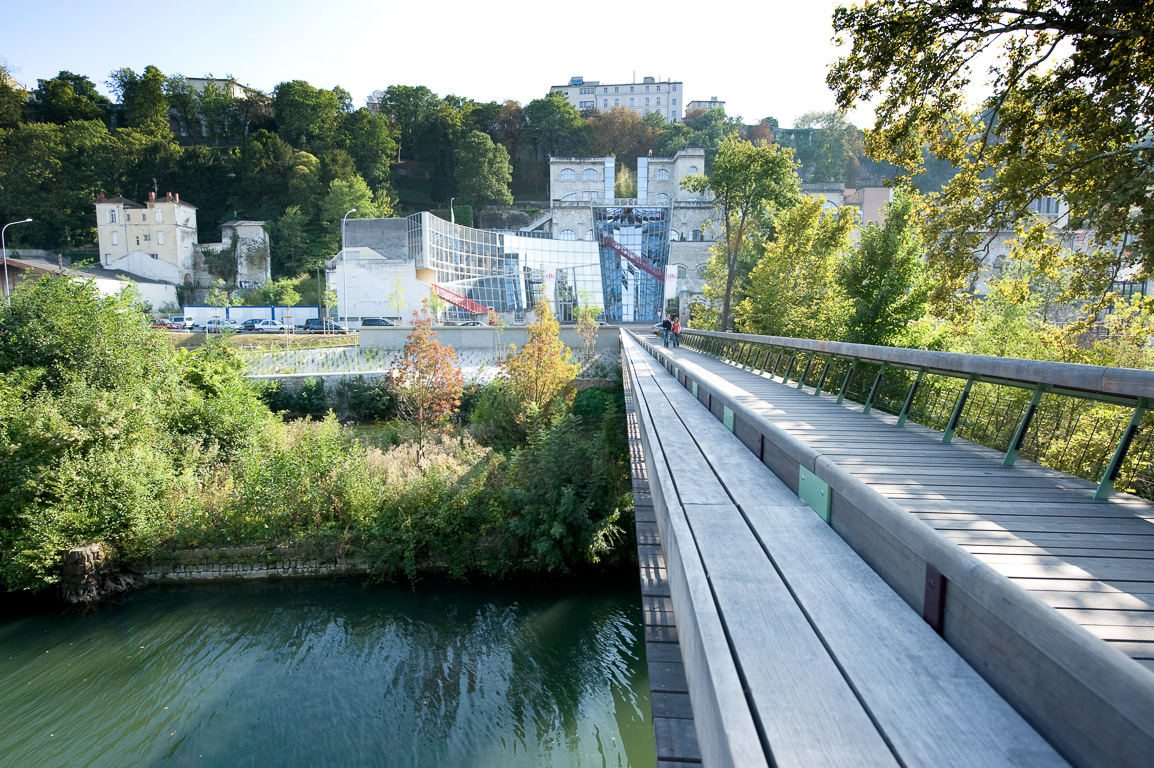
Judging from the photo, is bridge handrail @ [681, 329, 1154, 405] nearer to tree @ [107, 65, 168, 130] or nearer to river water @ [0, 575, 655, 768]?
river water @ [0, 575, 655, 768]

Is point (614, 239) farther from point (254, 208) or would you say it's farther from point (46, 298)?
point (46, 298)

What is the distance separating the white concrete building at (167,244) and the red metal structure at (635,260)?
3274cm

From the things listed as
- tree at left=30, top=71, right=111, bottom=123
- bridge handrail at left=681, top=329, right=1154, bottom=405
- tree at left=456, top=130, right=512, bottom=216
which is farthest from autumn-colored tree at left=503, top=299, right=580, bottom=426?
tree at left=30, top=71, right=111, bottom=123

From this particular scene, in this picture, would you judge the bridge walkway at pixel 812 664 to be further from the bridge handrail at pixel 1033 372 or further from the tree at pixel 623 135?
the tree at pixel 623 135

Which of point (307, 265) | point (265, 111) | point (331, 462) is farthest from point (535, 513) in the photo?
point (265, 111)

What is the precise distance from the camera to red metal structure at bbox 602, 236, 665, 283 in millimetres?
62156

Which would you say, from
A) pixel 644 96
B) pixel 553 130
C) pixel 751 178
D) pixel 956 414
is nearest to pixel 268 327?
pixel 751 178

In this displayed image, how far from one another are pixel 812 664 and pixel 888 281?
1984cm

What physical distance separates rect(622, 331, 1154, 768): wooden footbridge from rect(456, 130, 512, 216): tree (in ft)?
226

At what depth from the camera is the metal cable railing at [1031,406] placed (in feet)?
10.7

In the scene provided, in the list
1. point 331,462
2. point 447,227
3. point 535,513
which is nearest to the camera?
point 535,513

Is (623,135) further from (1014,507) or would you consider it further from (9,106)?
(1014,507)

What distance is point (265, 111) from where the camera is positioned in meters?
76.2

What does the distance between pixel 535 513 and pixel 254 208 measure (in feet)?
202
